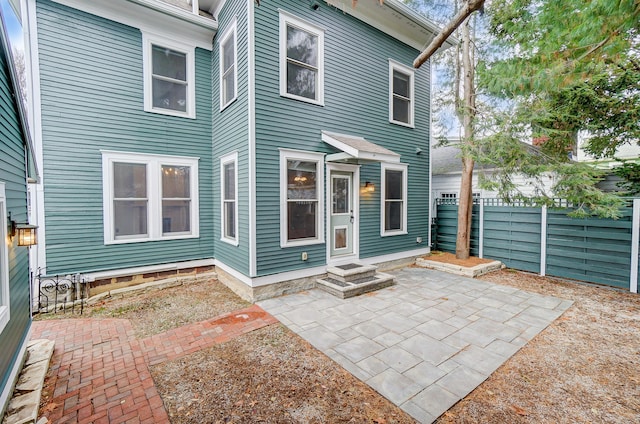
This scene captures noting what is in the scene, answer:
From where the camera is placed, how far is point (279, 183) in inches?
217

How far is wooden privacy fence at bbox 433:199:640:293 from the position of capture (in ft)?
18.1

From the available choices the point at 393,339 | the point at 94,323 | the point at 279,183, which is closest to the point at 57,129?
the point at 94,323

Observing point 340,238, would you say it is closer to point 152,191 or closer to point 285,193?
point 285,193

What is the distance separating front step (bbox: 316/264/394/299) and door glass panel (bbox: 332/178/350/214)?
1287 mm

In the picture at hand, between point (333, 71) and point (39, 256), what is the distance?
6.73 metres

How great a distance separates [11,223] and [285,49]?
4.94 meters

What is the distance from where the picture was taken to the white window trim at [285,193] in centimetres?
553

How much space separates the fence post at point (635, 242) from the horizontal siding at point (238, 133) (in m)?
7.31

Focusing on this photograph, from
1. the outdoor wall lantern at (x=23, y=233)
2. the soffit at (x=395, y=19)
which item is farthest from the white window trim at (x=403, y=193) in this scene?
the outdoor wall lantern at (x=23, y=233)

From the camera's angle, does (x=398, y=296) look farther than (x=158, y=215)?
No

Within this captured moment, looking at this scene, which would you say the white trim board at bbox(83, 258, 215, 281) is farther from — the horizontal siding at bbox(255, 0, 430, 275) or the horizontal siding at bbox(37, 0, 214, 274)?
the horizontal siding at bbox(255, 0, 430, 275)

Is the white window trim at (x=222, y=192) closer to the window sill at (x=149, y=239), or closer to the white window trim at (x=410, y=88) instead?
the window sill at (x=149, y=239)

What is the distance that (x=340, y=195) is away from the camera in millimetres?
6496

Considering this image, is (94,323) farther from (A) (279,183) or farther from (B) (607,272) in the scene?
(B) (607,272)
